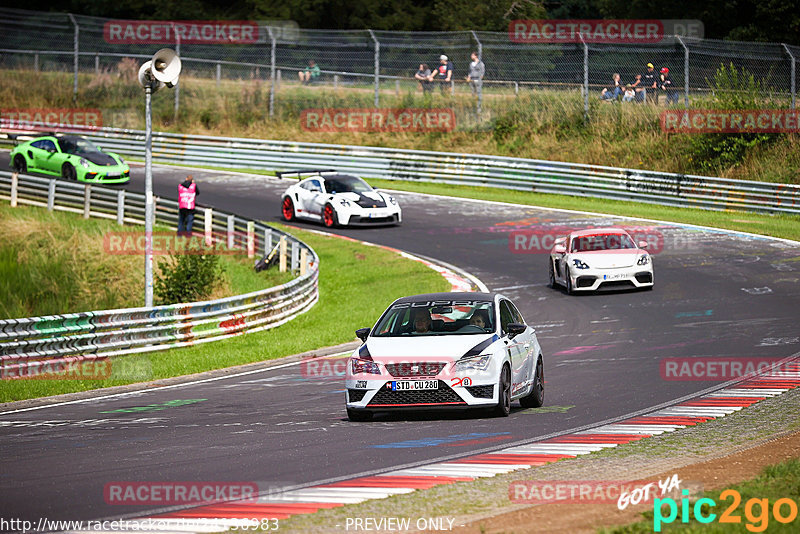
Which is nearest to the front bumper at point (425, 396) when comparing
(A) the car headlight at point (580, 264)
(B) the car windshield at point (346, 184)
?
(A) the car headlight at point (580, 264)

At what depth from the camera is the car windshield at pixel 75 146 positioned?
36.7 m

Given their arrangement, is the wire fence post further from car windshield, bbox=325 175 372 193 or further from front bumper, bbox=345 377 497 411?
front bumper, bbox=345 377 497 411

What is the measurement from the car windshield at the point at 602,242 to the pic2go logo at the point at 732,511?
15534 mm

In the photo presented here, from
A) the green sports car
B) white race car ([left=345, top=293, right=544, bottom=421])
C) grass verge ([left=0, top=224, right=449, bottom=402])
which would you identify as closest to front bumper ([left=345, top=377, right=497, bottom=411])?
white race car ([left=345, top=293, right=544, bottom=421])

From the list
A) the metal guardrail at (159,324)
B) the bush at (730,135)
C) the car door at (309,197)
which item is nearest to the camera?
the metal guardrail at (159,324)

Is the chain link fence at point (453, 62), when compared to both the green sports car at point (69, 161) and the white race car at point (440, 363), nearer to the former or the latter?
the green sports car at point (69, 161)

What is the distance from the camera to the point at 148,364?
18.2 meters

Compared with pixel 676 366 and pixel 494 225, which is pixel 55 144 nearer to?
pixel 494 225

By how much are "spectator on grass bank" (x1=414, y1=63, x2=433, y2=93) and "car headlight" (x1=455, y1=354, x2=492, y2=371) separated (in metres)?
29.8

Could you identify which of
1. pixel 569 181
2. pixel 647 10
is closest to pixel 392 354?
pixel 569 181

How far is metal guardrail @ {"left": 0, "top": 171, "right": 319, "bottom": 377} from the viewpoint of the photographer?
17.0 m

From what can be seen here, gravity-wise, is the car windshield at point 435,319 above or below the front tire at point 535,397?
above

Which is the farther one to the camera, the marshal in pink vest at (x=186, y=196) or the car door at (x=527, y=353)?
the marshal in pink vest at (x=186, y=196)

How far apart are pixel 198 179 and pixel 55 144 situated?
5.65 m
